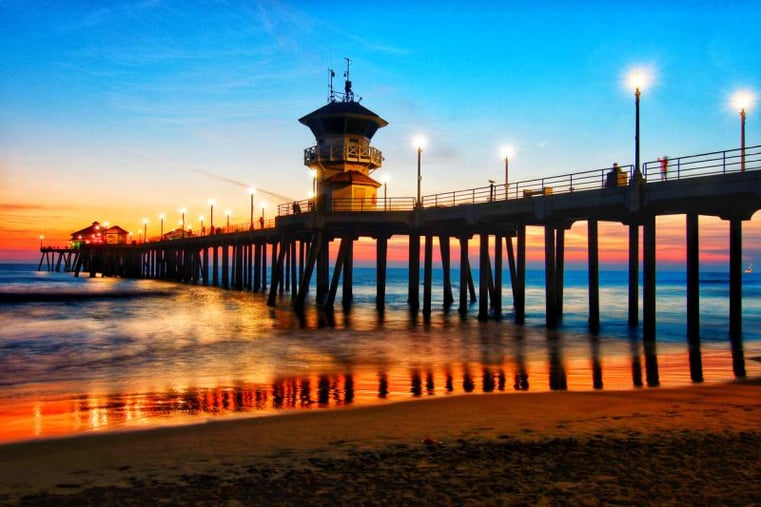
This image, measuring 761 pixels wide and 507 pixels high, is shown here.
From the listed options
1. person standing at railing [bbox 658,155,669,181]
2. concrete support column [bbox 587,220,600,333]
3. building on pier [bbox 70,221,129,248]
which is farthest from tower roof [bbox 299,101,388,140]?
building on pier [bbox 70,221,129,248]

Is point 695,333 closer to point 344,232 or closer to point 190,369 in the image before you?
point 190,369

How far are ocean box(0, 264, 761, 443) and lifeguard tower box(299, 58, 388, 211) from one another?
1156 centimetres

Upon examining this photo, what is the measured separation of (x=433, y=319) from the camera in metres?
31.0

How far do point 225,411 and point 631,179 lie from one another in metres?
15.5

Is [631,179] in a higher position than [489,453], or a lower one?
higher

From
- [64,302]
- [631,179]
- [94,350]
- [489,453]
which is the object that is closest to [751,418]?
[489,453]

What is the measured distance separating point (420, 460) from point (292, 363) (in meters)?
11.2

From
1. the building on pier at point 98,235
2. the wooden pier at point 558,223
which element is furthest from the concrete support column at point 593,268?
the building on pier at point 98,235

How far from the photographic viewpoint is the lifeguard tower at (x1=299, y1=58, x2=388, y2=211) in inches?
1598

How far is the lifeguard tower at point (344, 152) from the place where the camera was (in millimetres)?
40594

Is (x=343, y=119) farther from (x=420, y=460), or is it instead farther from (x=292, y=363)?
(x=420, y=460)

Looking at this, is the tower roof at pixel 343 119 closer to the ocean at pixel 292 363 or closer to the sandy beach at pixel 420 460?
the ocean at pixel 292 363

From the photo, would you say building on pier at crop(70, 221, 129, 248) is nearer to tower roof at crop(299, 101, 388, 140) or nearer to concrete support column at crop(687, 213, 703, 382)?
tower roof at crop(299, 101, 388, 140)

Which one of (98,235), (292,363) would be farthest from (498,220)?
(98,235)
